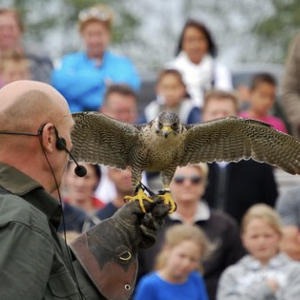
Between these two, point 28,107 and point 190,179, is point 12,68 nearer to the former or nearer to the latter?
point 190,179

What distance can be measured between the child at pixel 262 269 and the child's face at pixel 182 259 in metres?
0.25

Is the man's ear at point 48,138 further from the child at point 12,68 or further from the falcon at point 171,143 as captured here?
the child at point 12,68

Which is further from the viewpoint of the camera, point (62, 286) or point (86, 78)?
point (86, 78)

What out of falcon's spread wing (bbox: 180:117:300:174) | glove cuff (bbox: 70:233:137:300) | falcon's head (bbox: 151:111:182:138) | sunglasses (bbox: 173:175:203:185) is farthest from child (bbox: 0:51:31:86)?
glove cuff (bbox: 70:233:137:300)

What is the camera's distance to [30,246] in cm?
339

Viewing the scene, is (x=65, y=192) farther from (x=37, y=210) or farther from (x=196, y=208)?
(x=37, y=210)

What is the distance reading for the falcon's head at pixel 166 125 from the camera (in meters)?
5.70

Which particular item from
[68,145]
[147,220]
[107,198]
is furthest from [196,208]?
[68,145]

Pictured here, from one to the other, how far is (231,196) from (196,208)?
2.88ft

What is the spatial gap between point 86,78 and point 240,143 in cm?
352

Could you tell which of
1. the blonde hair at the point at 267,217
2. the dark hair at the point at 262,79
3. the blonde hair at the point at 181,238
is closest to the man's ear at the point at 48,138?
the blonde hair at the point at 181,238

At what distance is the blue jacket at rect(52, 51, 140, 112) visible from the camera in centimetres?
945

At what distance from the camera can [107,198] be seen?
29.9 ft

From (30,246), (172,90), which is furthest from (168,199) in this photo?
(172,90)
